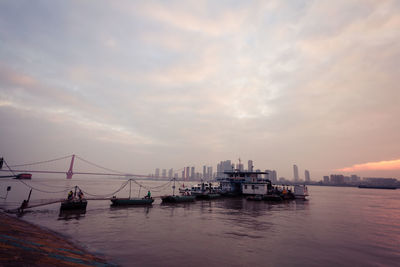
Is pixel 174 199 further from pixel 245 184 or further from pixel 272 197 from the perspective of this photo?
pixel 272 197

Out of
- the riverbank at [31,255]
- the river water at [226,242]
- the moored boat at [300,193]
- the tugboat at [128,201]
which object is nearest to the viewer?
the riverbank at [31,255]

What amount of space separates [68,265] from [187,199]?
122 feet

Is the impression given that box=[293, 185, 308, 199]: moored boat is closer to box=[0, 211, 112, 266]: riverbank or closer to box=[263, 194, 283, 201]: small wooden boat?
box=[263, 194, 283, 201]: small wooden boat

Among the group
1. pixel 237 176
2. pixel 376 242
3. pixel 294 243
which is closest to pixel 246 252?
pixel 294 243

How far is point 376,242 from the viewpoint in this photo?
20.5 m

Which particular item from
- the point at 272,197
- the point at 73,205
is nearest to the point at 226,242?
the point at 73,205

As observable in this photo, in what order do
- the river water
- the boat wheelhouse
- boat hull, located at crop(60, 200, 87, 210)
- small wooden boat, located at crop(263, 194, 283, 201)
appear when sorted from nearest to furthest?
1. the river water
2. boat hull, located at crop(60, 200, 87, 210)
3. small wooden boat, located at crop(263, 194, 283, 201)
4. the boat wheelhouse

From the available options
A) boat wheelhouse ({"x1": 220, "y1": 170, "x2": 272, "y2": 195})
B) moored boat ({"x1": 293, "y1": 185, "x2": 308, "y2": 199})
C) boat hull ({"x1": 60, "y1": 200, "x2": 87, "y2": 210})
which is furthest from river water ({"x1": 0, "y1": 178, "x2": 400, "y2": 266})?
moored boat ({"x1": 293, "y1": 185, "x2": 308, "y2": 199})

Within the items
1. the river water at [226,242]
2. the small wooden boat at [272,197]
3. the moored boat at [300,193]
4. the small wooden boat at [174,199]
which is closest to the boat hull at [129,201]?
the small wooden boat at [174,199]

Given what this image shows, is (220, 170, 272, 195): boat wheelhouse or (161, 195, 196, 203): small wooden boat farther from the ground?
(220, 170, 272, 195): boat wheelhouse

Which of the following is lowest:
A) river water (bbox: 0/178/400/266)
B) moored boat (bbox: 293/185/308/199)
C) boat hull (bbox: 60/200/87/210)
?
river water (bbox: 0/178/400/266)

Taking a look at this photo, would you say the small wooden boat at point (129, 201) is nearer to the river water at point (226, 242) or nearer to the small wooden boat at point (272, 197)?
the river water at point (226, 242)

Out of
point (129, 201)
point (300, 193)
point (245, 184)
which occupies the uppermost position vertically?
point (245, 184)

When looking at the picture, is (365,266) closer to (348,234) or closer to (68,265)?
(348,234)
